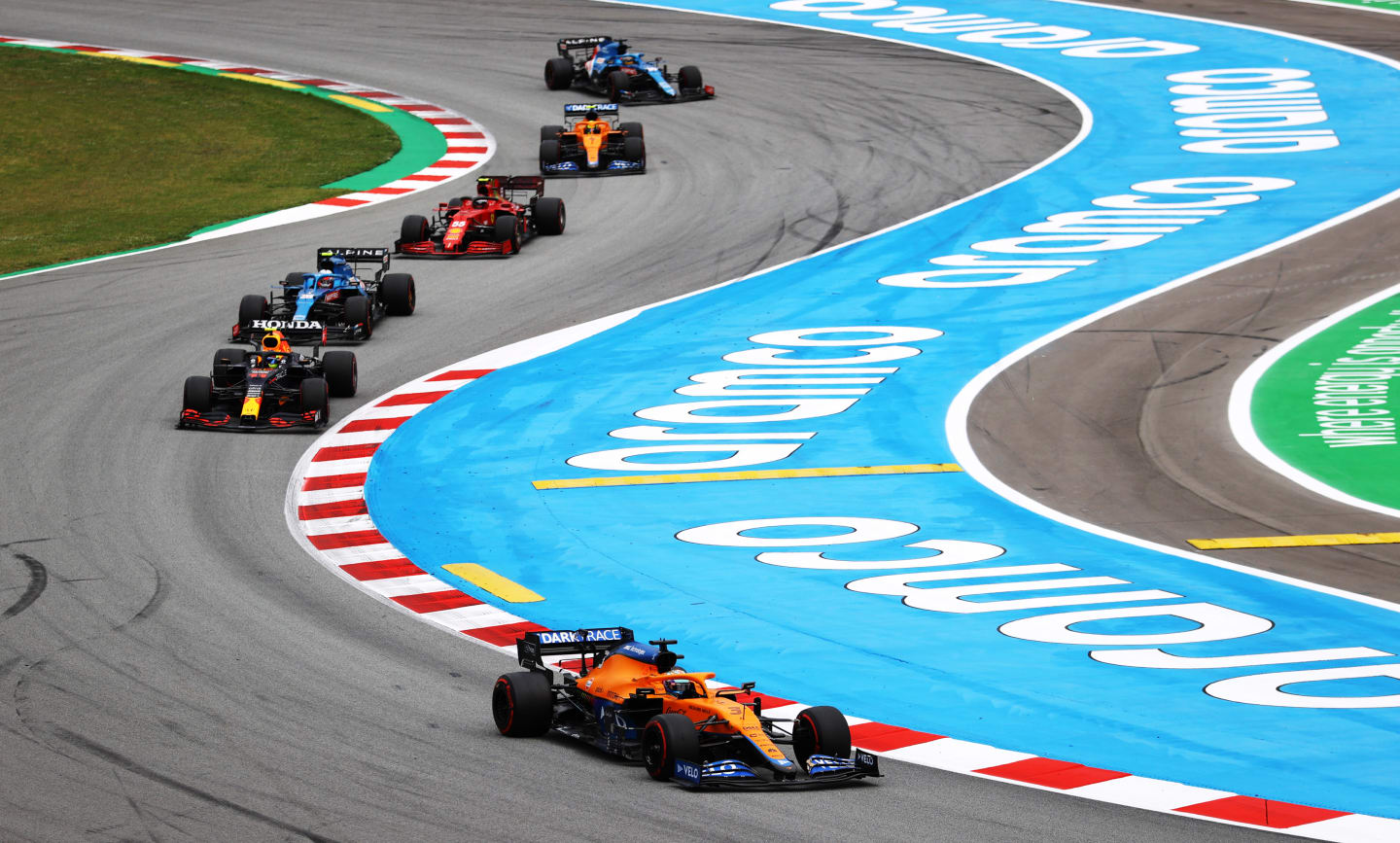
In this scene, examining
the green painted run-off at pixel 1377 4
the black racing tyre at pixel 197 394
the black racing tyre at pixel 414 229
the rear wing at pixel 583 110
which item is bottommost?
the black racing tyre at pixel 197 394

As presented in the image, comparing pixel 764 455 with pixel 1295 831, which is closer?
pixel 1295 831

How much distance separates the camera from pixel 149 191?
3008 cm

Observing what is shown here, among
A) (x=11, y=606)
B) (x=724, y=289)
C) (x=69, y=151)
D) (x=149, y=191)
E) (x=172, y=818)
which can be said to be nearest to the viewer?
(x=172, y=818)

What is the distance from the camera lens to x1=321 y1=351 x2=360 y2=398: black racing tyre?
19.6 m

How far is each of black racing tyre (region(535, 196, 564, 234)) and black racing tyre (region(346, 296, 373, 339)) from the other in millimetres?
5458

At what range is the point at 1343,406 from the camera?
64.4 feet

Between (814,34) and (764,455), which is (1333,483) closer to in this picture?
(764,455)

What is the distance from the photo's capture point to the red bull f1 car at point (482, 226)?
85.0 feet

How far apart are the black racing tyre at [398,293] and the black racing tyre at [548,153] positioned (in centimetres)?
749

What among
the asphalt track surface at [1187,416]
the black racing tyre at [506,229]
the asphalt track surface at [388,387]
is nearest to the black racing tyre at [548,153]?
the asphalt track surface at [388,387]

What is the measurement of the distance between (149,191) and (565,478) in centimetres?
1566

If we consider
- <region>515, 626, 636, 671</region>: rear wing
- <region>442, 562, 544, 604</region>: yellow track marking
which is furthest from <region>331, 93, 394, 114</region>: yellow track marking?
<region>515, 626, 636, 671</region>: rear wing

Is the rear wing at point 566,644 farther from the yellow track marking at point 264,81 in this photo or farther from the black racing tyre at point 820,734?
the yellow track marking at point 264,81

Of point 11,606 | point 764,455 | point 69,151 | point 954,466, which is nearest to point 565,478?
point 764,455
